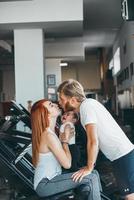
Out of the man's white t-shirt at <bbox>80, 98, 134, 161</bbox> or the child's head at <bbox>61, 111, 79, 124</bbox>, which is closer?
the man's white t-shirt at <bbox>80, 98, 134, 161</bbox>

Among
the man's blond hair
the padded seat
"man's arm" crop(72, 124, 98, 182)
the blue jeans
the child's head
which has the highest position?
the man's blond hair

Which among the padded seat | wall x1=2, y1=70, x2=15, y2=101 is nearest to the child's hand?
the padded seat

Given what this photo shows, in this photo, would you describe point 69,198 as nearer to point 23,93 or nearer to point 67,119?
point 67,119

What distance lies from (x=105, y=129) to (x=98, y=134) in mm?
54

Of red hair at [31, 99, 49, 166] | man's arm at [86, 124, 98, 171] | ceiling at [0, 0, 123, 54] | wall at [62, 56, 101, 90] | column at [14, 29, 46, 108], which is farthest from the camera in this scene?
wall at [62, 56, 101, 90]

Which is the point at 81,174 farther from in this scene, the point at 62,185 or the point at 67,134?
the point at 67,134

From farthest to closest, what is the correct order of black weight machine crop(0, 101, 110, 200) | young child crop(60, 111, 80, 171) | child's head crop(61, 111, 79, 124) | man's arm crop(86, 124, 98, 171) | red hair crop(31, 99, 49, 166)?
black weight machine crop(0, 101, 110, 200) < child's head crop(61, 111, 79, 124) < young child crop(60, 111, 80, 171) < red hair crop(31, 99, 49, 166) < man's arm crop(86, 124, 98, 171)

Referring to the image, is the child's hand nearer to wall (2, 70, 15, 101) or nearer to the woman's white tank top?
the woman's white tank top

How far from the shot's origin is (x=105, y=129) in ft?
8.43

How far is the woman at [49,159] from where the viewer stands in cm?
256

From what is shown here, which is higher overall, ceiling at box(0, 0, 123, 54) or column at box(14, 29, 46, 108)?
ceiling at box(0, 0, 123, 54)

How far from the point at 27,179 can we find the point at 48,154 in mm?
883

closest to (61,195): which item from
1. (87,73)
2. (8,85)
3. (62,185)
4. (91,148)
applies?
(62,185)

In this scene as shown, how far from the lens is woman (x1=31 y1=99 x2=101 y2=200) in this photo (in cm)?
256
